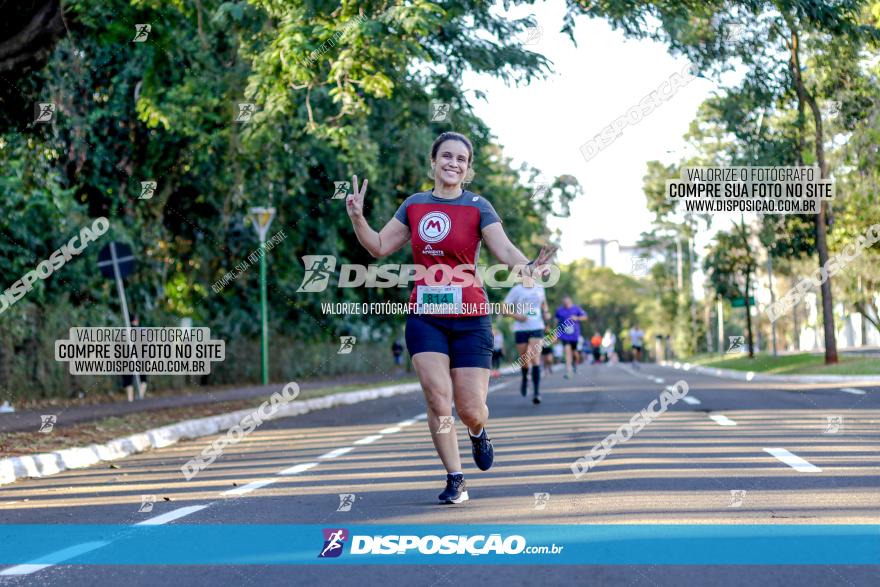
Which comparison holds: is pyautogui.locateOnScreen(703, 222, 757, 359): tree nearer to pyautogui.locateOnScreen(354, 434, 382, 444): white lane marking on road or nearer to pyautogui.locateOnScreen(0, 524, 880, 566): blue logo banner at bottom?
pyautogui.locateOnScreen(354, 434, 382, 444): white lane marking on road

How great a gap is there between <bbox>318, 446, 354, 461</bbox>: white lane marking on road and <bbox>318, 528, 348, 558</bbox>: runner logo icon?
4904 millimetres

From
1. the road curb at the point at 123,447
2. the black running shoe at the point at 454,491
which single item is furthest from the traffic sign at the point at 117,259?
the black running shoe at the point at 454,491

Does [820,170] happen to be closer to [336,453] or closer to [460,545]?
[336,453]

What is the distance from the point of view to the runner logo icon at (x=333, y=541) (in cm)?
616

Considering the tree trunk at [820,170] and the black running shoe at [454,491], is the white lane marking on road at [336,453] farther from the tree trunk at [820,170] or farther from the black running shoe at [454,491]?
the tree trunk at [820,170]

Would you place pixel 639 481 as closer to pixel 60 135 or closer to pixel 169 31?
pixel 169 31

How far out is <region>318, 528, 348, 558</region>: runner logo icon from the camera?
20.2 feet

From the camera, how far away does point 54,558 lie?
245 inches

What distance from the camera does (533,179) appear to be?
124 ft

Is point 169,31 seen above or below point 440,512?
above

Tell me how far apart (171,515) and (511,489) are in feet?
7.47

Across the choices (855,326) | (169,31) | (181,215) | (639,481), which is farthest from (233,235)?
(855,326)

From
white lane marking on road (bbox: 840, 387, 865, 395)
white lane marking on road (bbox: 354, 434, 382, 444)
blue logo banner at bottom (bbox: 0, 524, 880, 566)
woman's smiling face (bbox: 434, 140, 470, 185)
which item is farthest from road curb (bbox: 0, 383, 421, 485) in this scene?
white lane marking on road (bbox: 840, 387, 865, 395)

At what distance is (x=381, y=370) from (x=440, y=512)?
1432 inches
